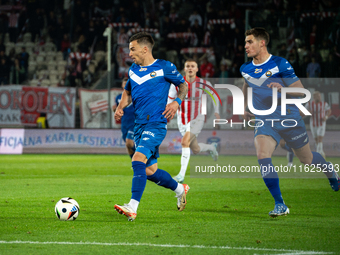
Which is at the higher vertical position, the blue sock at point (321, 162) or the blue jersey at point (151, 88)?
the blue jersey at point (151, 88)

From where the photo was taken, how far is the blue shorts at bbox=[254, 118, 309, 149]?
6422mm

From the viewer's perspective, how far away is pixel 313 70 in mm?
19766

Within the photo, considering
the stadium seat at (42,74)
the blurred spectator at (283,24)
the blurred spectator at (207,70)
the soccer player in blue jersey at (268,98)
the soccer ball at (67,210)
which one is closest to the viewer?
the soccer ball at (67,210)

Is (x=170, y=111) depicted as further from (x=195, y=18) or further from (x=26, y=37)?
(x=26, y=37)

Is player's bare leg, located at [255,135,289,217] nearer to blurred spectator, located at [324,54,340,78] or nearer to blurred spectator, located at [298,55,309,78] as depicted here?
blurred spectator, located at [298,55,309,78]

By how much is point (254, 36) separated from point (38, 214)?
3.48m

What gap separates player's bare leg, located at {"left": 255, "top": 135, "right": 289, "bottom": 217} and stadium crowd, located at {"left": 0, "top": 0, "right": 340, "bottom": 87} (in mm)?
14066

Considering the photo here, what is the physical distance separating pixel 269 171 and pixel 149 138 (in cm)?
153

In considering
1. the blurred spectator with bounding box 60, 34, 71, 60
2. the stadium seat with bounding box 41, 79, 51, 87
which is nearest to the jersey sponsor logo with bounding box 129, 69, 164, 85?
the stadium seat with bounding box 41, 79, 51, 87

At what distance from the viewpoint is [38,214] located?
6191 millimetres

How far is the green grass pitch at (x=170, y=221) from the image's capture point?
4.34 meters

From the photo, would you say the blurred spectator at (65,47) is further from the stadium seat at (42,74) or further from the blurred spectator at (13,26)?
the blurred spectator at (13,26)

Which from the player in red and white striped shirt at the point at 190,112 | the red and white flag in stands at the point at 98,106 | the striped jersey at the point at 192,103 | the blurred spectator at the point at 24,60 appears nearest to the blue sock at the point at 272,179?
the player in red and white striped shirt at the point at 190,112

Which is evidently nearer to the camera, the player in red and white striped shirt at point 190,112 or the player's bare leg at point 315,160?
the player's bare leg at point 315,160
